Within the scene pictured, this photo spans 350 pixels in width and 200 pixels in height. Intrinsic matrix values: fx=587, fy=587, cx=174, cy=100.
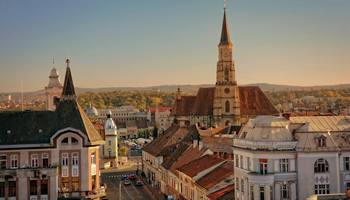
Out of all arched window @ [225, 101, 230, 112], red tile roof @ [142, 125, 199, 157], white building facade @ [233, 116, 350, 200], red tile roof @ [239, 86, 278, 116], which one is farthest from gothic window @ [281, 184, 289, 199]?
red tile roof @ [239, 86, 278, 116]

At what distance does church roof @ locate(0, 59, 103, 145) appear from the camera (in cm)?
6931

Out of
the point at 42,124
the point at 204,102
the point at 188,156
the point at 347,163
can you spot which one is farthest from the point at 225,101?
the point at 347,163

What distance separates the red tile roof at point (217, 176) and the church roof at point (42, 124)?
14.3 meters

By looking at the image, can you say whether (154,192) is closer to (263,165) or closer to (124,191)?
(124,191)

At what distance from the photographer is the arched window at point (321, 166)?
55094mm

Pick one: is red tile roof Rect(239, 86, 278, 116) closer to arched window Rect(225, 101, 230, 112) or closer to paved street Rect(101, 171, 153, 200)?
Answer: arched window Rect(225, 101, 230, 112)

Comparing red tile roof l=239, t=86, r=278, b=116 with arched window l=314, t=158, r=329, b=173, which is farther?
red tile roof l=239, t=86, r=278, b=116

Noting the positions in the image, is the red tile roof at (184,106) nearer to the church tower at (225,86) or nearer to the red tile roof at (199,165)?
the church tower at (225,86)

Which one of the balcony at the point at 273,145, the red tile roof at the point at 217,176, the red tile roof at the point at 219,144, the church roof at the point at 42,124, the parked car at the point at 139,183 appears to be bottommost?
the parked car at the point at 139,183

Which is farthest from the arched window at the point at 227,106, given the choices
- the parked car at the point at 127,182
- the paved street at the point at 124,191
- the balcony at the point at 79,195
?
the balcony at the point at 79,195

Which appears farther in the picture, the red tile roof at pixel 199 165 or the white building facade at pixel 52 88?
the white building facade at pixel 52 88

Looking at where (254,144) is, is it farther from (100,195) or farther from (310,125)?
(100,195)

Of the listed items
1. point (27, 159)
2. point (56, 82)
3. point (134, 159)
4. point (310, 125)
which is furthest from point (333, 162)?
point (134, 159)

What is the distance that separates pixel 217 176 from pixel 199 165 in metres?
8.06
